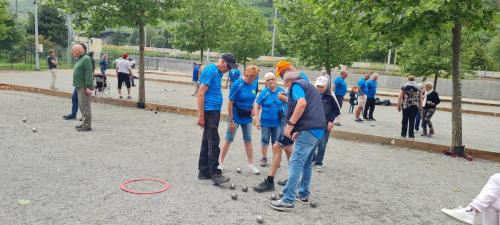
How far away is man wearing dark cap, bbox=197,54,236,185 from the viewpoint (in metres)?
6.41

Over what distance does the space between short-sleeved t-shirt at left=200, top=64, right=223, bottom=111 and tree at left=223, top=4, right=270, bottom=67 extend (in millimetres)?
23059

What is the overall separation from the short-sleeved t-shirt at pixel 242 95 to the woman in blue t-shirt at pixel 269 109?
186 mm

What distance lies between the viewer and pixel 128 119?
1238 centimetres

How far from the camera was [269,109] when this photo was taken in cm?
727

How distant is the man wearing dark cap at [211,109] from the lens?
21.0 feet

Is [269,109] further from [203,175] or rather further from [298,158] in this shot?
[298,158]

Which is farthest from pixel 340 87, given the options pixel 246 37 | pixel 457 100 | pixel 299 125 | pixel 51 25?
pixel 51 25

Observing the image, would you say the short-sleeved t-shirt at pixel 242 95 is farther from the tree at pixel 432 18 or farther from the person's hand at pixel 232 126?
the tree at pixel 432 18

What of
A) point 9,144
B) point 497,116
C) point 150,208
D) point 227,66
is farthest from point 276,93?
point 497,116

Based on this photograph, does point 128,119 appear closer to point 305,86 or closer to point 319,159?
point 319,159

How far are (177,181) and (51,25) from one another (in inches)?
1843

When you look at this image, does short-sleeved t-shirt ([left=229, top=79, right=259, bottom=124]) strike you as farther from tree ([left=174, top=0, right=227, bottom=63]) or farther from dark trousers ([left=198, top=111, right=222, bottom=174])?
tree ([left=174, top=0, right=227, bottom=63])

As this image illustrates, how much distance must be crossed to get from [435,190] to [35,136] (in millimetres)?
8069

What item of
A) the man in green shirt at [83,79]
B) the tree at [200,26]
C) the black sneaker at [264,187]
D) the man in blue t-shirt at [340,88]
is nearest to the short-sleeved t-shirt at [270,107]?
the black sneaker at [264,187]
